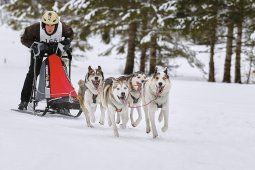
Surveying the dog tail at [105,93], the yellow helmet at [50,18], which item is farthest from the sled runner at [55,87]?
the dog tail at [105,93]

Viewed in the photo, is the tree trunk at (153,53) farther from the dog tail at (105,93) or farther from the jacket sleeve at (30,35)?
the dog tail at (105,93)

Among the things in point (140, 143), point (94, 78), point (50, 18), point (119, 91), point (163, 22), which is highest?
point (163, 22)

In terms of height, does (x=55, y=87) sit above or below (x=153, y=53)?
below

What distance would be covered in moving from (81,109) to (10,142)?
9.94ft

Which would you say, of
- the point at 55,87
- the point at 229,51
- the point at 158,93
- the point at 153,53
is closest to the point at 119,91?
the point at 158,93

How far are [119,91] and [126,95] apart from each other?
12cm

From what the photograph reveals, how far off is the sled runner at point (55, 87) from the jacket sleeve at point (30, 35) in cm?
20

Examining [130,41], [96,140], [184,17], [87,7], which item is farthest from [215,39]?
[96,140]

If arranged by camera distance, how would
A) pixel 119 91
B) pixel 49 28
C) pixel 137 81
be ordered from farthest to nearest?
pixel 49 28, pixel 137 81, pixel 119 91

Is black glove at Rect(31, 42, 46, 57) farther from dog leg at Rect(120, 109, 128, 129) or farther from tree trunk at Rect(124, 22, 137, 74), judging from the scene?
tree trunk at Rect(124, 22, 137, 74)

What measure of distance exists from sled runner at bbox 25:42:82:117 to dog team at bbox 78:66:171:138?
0.68 feet

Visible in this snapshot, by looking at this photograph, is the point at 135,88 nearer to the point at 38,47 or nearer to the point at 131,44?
the point at 38,47

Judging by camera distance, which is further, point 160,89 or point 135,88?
point 135,88

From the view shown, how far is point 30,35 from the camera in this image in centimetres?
747
